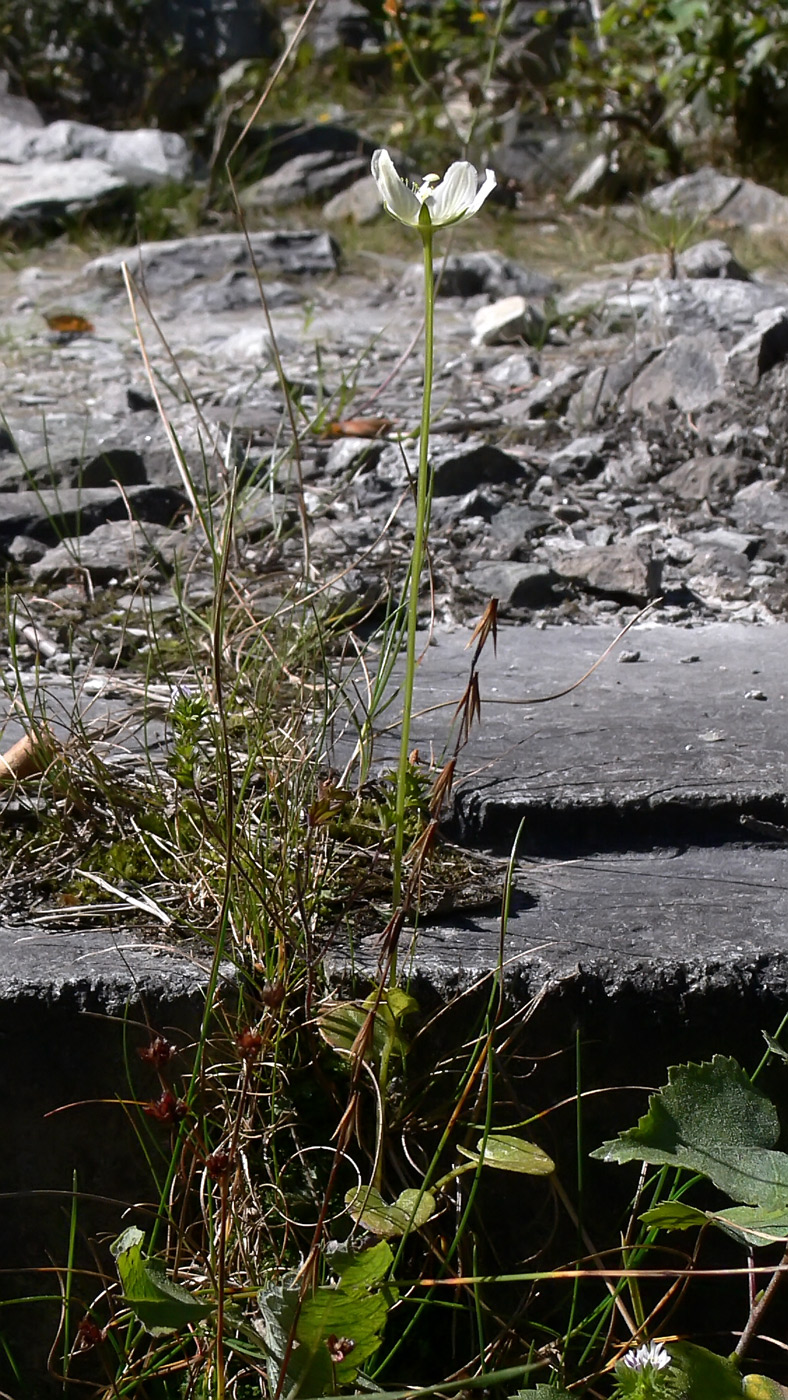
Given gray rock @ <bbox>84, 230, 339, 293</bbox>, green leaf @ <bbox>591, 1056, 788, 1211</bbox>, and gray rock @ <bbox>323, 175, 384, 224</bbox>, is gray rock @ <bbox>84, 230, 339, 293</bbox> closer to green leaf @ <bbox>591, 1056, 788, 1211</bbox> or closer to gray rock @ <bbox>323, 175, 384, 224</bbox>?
gray rock @ <bbox>323, 175, 384, 224</bbox>

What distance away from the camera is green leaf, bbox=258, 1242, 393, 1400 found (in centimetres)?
99

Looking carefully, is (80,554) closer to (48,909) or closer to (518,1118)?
(48,909)

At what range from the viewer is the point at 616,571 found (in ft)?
7.41

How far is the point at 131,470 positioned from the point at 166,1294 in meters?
2.00

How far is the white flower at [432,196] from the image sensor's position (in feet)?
3.48

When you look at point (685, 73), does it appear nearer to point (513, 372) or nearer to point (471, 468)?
point (513, 372)

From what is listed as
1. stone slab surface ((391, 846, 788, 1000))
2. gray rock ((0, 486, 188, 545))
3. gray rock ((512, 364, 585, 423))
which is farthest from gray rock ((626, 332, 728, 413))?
stone slab surface ((391, 846, 788, 1000))

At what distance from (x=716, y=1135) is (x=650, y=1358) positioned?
0.17 meters

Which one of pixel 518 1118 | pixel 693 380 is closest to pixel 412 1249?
pixel 518 1118

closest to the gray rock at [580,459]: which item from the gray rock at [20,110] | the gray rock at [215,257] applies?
the gray rock at [215,257]

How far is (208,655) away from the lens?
1886 mm

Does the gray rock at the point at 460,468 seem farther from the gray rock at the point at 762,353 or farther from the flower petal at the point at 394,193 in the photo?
the flower petal at the point at 394,193

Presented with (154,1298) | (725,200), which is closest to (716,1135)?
(154,1298)

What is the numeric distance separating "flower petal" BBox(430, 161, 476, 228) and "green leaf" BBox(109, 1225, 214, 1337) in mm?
828
